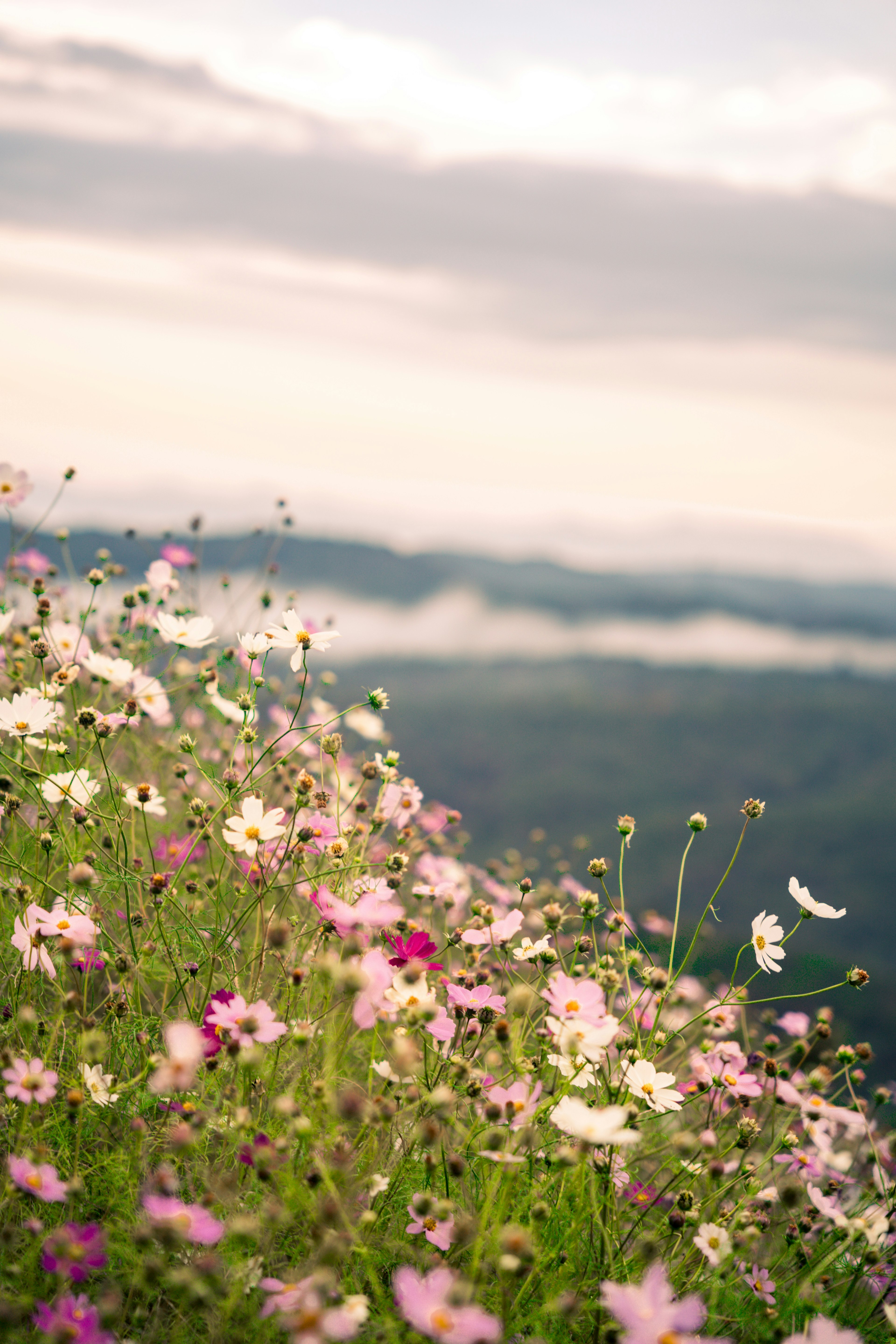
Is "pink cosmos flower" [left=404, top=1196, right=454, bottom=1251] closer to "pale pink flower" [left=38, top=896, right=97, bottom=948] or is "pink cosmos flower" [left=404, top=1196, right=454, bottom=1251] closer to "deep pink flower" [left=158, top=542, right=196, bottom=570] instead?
"pale pink flower" [left=38, top=896, right=97, bottom=948]

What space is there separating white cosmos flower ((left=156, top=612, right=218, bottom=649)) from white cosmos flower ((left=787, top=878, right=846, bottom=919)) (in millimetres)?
1682

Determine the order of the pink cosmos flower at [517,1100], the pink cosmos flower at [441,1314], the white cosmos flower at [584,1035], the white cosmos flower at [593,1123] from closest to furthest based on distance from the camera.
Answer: the pink cosmos flower at [441,1314] → the white cosmos flower at [593,1123] → the white cosmos flower at [584,1035] → the pink cosmos flower at [517,1100]

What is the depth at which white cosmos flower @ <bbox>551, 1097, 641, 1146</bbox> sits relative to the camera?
1418 millimetres

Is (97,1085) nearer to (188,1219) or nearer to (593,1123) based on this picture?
(188,1219)

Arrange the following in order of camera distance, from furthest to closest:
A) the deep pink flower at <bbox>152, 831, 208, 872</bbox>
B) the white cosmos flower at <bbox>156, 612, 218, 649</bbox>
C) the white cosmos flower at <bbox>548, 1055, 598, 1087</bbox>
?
the deep pink flower at <bbox>152, 831, 208, 872</bbox> → the white cosmos flower at <bbox>156, 612, 218, 649</bbox> → the white cosmos flower at <bbox>548, 1055, 598, 1087</bbox>

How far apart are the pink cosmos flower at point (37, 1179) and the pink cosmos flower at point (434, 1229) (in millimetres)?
650

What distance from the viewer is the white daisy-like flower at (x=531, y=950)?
200 cm

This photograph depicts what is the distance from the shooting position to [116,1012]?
1896 millimetres

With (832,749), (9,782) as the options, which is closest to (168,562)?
(9,782)

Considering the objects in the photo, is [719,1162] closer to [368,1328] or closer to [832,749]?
[368,1328]

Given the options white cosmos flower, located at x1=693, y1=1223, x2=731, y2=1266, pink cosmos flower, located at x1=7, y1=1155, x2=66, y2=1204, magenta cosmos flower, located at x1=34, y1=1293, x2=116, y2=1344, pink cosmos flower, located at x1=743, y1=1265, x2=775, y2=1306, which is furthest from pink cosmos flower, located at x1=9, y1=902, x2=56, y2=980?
pink cosmos flower, located at x1=743, y1=1265, x2=775, y2=1306

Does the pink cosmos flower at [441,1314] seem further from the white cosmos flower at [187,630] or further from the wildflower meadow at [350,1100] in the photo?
the white cosmos flower at [187,630]

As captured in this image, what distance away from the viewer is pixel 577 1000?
1.76m

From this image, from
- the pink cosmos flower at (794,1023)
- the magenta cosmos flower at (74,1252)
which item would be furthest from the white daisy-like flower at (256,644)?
the pink cosmos flower at (794,1023)
